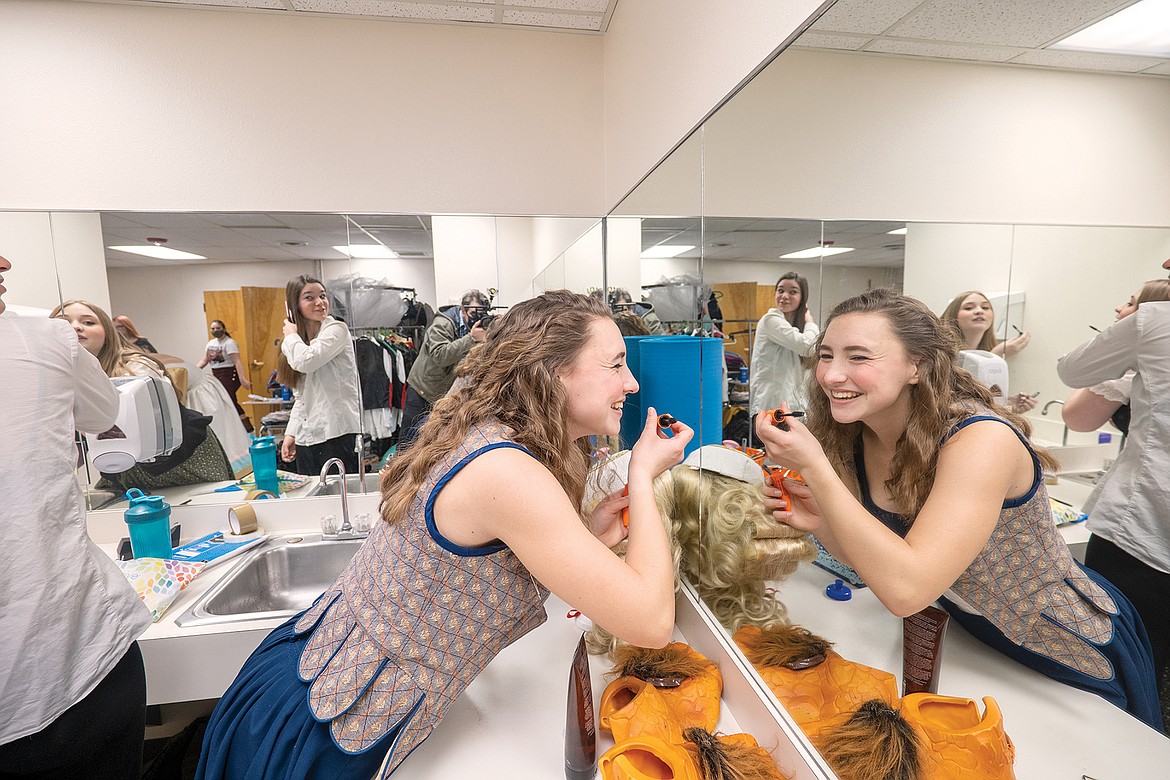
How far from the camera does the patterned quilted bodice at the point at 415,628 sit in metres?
1.03

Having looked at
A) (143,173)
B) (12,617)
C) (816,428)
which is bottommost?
(12,617)

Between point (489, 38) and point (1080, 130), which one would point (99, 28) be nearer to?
point (489, 38)

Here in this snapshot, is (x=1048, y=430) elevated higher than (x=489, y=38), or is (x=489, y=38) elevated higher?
(x=489, y=38)

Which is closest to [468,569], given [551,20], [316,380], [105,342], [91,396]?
[91,396]

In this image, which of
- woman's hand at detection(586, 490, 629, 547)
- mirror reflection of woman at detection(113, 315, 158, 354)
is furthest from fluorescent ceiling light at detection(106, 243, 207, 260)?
woman's hand at detection(586, 490, 629, 547)

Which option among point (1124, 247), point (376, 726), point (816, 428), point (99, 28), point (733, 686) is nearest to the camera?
point (1124, 247)

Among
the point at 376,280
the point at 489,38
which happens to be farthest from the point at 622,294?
the point at 489,38

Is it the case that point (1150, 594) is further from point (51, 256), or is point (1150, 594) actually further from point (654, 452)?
point (51, 256)

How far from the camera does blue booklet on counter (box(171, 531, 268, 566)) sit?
80.8 inches

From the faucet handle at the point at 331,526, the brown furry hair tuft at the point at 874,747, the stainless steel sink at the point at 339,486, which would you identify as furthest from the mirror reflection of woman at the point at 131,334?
the brown furry hair tuft at the point at 874,747

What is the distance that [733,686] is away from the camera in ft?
3.96

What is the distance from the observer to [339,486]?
2.41 metres

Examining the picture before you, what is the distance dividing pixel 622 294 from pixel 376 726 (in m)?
1.48

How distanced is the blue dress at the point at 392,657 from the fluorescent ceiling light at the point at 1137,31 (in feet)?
2.77
